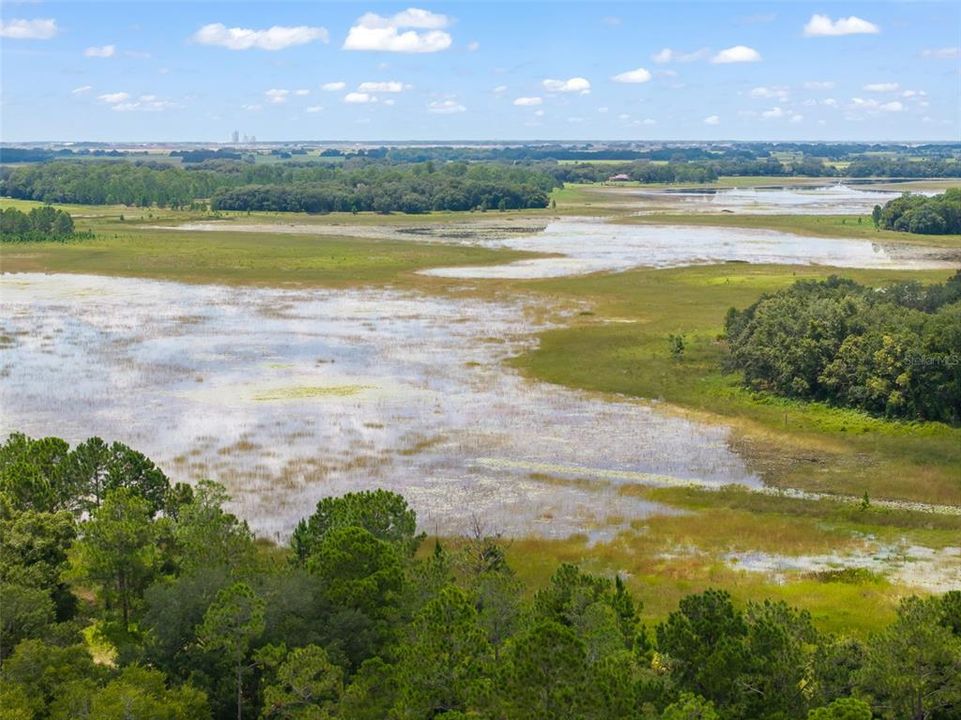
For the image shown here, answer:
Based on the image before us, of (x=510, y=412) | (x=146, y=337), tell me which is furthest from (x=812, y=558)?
(x=146, y=337)

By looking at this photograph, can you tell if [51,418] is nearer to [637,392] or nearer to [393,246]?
[637,392]

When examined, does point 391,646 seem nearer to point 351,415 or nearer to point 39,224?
point 351,415

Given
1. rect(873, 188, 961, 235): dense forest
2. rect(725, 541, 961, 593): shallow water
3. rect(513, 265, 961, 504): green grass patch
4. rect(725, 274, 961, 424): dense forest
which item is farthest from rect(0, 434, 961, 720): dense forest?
rect(873, 188, 961, 235): dense forest

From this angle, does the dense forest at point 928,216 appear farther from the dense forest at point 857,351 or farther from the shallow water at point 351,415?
the shallow water at point 351,415

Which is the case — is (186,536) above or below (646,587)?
above

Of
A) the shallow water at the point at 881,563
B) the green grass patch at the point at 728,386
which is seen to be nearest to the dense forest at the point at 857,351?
the green grass patch at the point at 728,386

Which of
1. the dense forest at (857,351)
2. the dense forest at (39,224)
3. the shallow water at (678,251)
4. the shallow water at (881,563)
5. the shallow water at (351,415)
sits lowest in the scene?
the shallow water at (881,563)

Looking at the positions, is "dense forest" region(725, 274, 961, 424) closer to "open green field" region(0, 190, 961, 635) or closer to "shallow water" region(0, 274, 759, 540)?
"open green field" region(0, 190, 961, 635)
